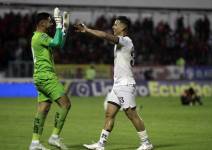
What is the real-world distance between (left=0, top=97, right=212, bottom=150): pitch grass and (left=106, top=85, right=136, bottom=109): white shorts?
1046 millimetres

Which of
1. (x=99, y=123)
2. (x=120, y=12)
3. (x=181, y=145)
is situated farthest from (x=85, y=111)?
(x=120, y=12)

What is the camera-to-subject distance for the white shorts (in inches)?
554

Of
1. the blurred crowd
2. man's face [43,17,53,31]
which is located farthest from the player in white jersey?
the blurred crowd

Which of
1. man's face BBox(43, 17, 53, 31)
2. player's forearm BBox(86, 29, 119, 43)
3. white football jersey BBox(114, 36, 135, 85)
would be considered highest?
man's face BBox(43, 17, 53, 31)

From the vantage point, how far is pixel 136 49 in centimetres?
4381

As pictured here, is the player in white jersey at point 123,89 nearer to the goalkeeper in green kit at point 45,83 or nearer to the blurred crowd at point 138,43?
the goalkeeper in green kit at point 45,83

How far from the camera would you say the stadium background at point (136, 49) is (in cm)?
4041

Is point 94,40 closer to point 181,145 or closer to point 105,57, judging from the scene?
point 105,57

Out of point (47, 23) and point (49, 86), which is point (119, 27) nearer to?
point (47, 23)

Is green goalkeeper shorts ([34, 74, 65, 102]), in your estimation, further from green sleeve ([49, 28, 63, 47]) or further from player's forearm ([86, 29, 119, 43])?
player's forearm ([86, 29, 119, 43])

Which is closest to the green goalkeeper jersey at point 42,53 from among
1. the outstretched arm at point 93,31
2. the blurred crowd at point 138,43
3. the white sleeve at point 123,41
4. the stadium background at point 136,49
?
the outstretched arm at point 93,31

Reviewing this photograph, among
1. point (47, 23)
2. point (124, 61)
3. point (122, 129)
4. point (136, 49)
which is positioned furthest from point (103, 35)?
point (136, 49)

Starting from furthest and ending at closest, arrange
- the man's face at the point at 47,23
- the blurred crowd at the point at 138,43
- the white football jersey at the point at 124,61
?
1. the blurred crowd at the point at 138,43
2. the man's face at the point at 47,23
3. the white football jersey at the point at 124,61

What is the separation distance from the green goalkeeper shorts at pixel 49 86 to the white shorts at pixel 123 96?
3.59 ft
